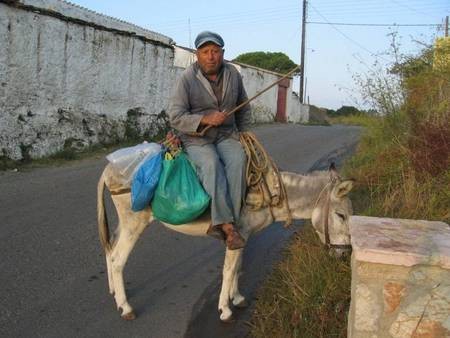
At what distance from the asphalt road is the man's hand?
5.59 ft

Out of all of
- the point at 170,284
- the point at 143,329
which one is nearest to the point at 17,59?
the point at 170,284

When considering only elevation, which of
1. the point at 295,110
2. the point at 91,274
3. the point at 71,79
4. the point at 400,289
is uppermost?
the point at 295,110

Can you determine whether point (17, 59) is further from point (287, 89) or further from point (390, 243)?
point (287, 89)

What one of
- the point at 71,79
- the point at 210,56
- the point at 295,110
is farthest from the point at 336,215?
the point at 295,110

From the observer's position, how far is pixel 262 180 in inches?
171

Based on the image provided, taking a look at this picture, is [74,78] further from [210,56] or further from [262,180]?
[262,180]

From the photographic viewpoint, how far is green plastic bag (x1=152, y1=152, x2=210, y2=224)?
13.3 ft

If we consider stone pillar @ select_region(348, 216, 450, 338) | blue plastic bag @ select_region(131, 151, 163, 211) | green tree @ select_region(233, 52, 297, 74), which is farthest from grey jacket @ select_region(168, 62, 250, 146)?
green tree @ select_region(233, 52, 297, 74)

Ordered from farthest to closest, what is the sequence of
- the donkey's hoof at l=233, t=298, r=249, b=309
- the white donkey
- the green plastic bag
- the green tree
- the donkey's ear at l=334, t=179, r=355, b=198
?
the green tree, the donkey's hoof at l=233, t=298, r=249, b=309, the white donkey, the donkey's ear at l=334, t=179, r=355, b=198, the green plastic bag

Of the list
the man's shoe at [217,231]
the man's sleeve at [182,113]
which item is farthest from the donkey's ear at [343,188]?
the man's sleeve at [182,113]

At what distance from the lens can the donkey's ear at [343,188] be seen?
418 cm

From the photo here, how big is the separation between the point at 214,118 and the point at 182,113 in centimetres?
33

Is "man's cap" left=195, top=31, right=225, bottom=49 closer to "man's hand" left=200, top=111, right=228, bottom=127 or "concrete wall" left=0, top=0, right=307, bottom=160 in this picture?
"man's hand" left=200, top=111, right=228, bottom=127

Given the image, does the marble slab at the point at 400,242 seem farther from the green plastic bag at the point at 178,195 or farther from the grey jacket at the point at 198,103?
the grey jacket at the point at 198,103
